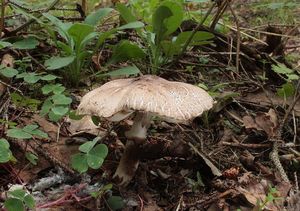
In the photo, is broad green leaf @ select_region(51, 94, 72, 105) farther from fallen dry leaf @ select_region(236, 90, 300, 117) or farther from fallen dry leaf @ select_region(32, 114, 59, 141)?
fallen dry leaf @ select_region(236, 90, 300, 117)

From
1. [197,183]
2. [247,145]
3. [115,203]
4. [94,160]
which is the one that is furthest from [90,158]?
[247,145]

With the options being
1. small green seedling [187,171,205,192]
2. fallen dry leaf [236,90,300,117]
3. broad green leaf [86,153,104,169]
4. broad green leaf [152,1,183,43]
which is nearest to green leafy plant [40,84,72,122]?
broad green leaf [86,153,104,169]

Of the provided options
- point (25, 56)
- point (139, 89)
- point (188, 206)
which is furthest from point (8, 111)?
point (188, 206)

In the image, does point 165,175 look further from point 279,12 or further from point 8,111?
point 279,12

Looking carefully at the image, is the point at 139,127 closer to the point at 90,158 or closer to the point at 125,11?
the point at 90,158

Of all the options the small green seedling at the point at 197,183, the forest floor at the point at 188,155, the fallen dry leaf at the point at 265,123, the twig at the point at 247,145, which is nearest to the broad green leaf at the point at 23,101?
the forest floor at the point at 188,155

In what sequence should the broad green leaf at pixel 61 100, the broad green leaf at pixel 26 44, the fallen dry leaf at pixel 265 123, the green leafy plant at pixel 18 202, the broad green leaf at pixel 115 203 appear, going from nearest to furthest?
1. the green leafy plant at pixel 18 202
2. the broad green leaf at pixel 115 203
3. the broad green leaf at pixel 61 100
4. the fallen dry leaf at pixel 265 123
5. the broad green leaf at pixel 26 44

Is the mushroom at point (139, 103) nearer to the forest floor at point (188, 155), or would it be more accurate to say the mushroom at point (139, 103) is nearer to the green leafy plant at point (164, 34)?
the forest floor at point (188, 155)
